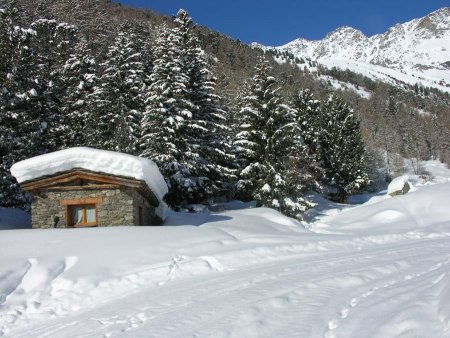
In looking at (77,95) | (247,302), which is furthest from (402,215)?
(77,95)

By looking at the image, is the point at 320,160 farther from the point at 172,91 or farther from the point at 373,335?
the point at 373,335

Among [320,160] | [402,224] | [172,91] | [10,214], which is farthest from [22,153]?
[320,160]

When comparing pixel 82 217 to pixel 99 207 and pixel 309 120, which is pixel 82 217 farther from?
pixel 309 120

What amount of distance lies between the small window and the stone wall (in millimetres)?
303

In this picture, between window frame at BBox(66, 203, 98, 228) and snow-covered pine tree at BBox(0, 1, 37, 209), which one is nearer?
window frame at BBox(66, 203, 98, 228)

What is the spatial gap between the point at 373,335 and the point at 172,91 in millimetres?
21089

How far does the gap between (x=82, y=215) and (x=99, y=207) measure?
851 mm

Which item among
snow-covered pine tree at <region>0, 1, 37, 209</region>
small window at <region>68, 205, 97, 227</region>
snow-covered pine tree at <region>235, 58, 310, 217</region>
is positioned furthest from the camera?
snow-covered pine tree at <region>235, 58, 310, 217</region>

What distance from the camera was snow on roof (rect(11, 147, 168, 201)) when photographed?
1681 cm

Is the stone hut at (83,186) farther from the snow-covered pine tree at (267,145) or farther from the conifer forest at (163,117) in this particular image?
the snow-covered pine tree at (267,145)

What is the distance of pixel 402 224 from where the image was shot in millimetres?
24078

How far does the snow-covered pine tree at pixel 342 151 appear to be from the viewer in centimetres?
4350

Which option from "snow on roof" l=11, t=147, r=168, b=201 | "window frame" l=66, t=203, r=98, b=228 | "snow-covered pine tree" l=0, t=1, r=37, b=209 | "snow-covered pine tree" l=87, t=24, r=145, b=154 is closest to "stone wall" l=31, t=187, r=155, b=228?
"window frame" l=66, t=203, r=98, b=228

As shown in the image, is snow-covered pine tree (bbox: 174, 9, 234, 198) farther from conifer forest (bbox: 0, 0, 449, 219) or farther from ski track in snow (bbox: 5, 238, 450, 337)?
ski track in snow (bbox: 5, 238, 450, 337)
